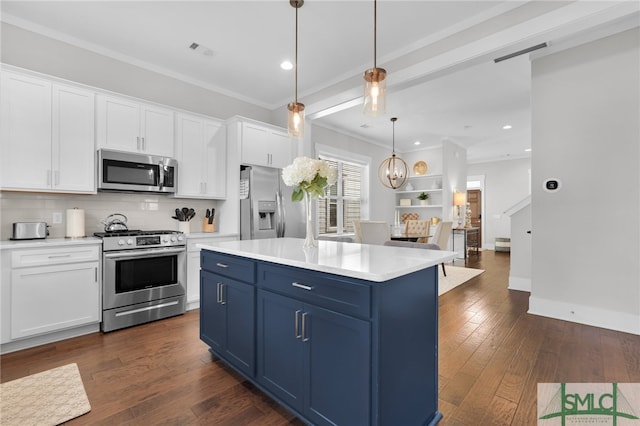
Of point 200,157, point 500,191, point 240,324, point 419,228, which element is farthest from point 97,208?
point 500,191

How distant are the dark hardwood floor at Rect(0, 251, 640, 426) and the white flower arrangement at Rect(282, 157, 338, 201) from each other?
4.61 feet

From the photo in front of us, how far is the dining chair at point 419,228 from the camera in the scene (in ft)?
20.9

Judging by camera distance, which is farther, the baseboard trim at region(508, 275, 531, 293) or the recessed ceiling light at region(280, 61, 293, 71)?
the baseboard trim at region(508, 275, 531, 293)

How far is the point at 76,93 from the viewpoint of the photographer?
300 cm

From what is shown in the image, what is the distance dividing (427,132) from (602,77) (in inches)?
149

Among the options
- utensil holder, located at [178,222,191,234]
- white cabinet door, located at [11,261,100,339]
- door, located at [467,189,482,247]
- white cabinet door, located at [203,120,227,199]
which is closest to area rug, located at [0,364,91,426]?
white cabinet door, located at [11,261,100,339]

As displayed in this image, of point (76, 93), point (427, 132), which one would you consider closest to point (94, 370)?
point (76, 93)

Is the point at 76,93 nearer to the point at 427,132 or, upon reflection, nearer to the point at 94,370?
the point at 94,370

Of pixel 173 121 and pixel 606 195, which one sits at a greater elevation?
pixel 173 121

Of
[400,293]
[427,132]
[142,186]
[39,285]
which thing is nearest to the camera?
[400,293]

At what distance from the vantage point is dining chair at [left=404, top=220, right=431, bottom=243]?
20.9ft

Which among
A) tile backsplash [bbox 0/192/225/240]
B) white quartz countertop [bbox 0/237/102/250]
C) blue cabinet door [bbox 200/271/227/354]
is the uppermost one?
tile backsplash [bbox 0/192/225/240]

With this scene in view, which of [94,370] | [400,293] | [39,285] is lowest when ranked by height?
[94,370]

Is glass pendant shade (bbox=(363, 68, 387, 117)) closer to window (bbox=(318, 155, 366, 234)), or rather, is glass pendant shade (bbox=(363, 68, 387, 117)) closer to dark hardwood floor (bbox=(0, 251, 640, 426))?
dark hardwood floor (bbox=(0, 251, 640, 426))
